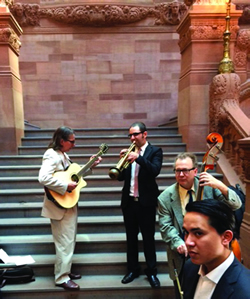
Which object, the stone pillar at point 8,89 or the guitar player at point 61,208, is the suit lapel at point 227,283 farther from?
the stone pillar at point 8,89

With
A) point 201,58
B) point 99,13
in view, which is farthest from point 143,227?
point 99,13

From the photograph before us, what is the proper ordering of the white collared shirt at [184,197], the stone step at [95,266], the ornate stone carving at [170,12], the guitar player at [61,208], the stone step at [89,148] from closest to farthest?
the white collared shirt at [184,197]
the guitar player at [61,208]
the stone step at [95,266]
the stone step at [89,148]
the ornate stone carving at [170,12]

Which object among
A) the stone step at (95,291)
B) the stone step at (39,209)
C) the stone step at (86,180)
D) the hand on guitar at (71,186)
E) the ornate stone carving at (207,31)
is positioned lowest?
the stone step at (95,291)

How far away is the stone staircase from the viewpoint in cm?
310

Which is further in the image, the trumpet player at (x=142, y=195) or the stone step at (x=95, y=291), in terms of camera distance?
the stone step at (x=95, y=291)

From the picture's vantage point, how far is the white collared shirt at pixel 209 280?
1172mm

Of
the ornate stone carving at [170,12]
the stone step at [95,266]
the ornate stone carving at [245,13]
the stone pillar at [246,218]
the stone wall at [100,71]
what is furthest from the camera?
the stone wall at [100,71]

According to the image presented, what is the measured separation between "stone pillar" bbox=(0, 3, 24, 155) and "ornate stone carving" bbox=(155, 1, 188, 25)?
4.91 m

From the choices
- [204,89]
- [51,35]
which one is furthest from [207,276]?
[51,35]

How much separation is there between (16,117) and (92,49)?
417 centimetres

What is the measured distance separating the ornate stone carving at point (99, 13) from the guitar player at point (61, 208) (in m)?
6.58

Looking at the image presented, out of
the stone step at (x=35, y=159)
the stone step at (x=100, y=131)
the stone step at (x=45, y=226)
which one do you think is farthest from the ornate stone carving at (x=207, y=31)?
the stone step at (x=45, y=226)

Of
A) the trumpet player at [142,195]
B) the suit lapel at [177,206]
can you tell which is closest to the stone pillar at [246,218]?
the trumpet player at [142,195]

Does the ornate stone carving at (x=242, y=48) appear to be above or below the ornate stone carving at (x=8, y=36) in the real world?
above
